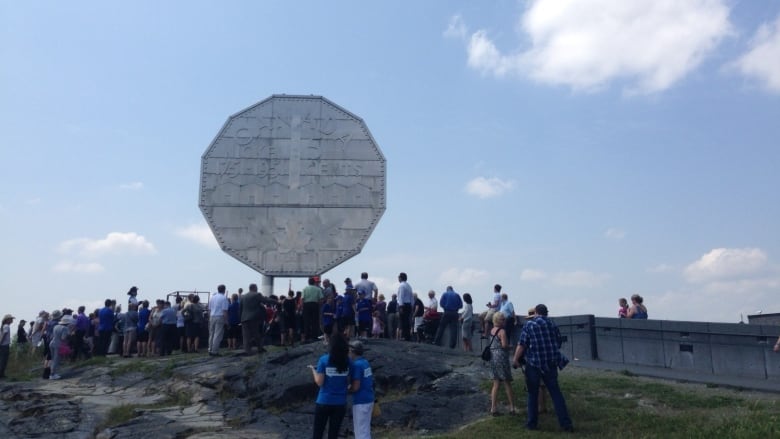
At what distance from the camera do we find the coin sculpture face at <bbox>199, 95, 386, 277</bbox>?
23.5m

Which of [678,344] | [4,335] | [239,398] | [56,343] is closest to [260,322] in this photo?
[239,398]

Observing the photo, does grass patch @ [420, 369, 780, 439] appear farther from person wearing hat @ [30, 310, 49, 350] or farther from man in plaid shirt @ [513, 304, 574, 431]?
person wearing hat @ [30, 310, 49, 350]

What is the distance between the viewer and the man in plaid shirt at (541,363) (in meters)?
9.68

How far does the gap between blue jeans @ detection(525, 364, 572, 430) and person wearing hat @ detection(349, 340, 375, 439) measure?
2475mm

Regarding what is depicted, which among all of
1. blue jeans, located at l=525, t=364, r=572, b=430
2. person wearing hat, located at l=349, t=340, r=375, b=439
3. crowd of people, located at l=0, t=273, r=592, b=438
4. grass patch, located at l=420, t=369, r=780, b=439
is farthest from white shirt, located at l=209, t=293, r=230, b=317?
blue jeans, located at l=525, t=364, r=572, b=430

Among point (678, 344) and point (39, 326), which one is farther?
point (39, 326)

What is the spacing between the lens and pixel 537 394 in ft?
32.2

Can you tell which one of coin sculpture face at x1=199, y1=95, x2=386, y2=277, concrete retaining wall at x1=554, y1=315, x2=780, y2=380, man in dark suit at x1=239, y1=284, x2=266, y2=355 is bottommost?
concrete retaining wall at x1=554, y1=315, x2=780, y2=380

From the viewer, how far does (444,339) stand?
65.1ft

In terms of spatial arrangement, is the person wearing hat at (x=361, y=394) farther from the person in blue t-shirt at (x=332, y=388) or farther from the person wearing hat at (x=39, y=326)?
the person wearing hat at (x=39, y=326)

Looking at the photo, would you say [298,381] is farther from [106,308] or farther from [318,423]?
[106,308]

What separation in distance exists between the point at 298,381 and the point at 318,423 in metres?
4.84

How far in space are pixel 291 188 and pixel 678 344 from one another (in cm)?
1378

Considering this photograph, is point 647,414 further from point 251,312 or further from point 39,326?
point 39,326
